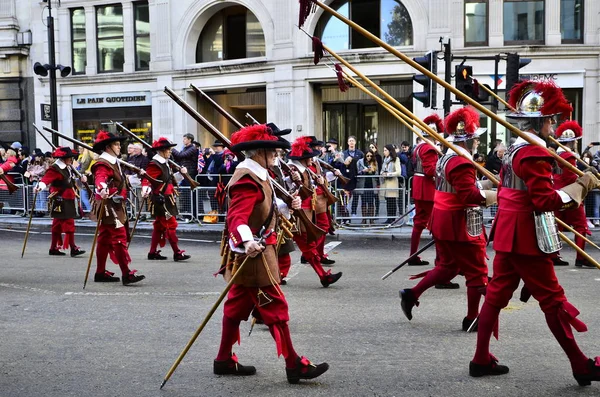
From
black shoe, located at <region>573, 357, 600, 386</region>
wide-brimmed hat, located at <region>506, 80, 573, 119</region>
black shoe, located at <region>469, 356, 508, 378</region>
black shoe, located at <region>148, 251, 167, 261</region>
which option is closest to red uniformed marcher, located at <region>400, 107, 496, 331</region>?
wide-brimmed hat, located at <region>506, 80, 573, 119</region>

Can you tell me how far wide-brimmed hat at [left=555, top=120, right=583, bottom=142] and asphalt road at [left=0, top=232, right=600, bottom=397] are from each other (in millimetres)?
1810

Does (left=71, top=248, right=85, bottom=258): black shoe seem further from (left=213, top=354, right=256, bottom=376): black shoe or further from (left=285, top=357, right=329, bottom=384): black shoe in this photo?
(left=285, top=357, right=329, bottom=384): black shoe

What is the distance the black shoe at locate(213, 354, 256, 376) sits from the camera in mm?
5289

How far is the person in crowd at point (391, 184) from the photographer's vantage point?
14.5 meters

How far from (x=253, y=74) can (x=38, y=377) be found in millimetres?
20052

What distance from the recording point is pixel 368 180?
14.6 m

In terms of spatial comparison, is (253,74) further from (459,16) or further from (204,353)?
(204,353)

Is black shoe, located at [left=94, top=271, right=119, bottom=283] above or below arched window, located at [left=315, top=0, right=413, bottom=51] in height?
below

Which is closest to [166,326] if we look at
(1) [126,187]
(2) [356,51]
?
(1) [126,187]

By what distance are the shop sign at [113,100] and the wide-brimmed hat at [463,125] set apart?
69.4 feet

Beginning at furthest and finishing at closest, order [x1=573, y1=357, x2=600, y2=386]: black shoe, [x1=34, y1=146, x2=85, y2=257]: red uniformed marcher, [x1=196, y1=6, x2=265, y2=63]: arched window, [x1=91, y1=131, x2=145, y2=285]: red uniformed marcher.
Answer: [x1=196, y1=6, x2=265, y2=63]: arched window < [x1=34, y1=146, x2=85, y2=257]: red uniformed marcher < [x1=91, y1=131, x2=145, y2=285]: red uniformed marcher < [x1=573, y1=357, x2=600, y2=386]: black shoe

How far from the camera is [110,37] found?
27.3 meters

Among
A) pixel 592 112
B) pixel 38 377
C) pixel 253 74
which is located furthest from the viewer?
pixel 253 74

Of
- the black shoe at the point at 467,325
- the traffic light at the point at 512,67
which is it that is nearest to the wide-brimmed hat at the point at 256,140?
the black shoe at the point at 467,325
